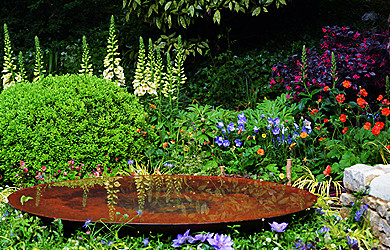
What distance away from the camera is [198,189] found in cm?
349

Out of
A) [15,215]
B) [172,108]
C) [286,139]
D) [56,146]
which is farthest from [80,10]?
[15,215]

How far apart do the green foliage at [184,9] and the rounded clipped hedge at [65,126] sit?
238cm

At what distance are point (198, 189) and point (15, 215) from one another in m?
1.36

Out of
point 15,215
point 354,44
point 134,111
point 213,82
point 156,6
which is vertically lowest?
point 15,215

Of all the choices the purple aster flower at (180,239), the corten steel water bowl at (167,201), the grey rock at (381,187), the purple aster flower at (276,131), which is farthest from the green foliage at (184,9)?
the purple aster flower at (180,239)

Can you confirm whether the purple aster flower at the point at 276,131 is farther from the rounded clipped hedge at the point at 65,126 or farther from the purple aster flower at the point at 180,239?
the purple aster flower at the point at 180,239

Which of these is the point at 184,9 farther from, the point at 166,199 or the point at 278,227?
the point at 278,227

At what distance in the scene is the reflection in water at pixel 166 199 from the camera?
9.04ft

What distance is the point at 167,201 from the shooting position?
3123mm

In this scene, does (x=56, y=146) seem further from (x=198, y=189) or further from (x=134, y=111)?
(x=198, y=189)

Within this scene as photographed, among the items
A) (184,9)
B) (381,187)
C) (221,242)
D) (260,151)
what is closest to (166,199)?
(221,242)

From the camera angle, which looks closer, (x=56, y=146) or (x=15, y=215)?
(x=15, y=215)

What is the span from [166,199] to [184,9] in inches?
164

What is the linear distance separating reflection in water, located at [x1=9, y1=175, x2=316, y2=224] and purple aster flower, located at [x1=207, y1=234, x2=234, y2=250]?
0.16 metres
